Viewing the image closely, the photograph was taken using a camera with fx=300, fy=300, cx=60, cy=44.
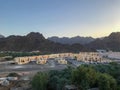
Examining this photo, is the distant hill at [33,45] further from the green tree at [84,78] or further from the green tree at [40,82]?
the green tree at [84,78]

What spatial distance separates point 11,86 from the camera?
41.3 metres

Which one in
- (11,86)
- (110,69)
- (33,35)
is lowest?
(11,86)

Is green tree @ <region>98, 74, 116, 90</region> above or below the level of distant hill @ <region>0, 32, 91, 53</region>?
below

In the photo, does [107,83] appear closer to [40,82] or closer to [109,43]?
[40,82]

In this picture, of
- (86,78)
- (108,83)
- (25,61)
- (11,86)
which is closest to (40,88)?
(86,78)

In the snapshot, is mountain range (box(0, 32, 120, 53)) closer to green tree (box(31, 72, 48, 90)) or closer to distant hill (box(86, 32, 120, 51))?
distant hill (box(86, 32, 120, 51))

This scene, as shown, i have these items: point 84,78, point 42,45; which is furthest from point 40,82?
point 42,45

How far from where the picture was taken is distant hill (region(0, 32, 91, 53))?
13575cm

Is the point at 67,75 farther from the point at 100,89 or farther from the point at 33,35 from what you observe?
the point at 33,35

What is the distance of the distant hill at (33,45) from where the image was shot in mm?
135750

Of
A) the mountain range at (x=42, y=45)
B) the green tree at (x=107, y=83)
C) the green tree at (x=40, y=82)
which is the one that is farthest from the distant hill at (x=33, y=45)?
the green tree at (x=107, y=83)

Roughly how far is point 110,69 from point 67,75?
4.51m

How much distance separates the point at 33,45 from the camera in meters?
145

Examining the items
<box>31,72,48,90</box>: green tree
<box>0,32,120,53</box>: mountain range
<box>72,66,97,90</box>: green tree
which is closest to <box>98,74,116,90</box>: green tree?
<box>72,66,97,90</box>: green tree
